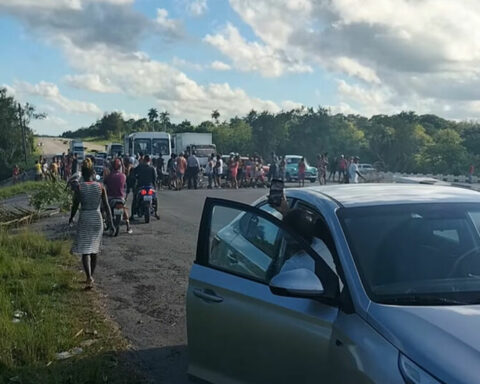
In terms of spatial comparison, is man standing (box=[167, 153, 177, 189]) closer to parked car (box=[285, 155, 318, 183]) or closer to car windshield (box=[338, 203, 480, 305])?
parked car (box=[285, 155, 318, 183])

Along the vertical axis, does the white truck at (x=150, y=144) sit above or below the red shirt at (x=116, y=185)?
above

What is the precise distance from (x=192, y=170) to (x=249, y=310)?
24.7m

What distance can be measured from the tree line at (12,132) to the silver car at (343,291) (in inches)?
2632

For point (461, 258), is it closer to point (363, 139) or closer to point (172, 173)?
point (172, 173)

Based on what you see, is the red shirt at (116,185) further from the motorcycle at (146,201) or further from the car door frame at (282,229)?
the car door frame at (282,229)

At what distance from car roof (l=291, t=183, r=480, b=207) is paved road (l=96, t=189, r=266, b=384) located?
208 centimetres

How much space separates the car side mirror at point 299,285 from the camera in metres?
3.14

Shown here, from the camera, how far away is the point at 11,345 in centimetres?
548

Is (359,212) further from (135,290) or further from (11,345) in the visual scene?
(135,290)

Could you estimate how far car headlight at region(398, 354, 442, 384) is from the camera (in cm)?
251

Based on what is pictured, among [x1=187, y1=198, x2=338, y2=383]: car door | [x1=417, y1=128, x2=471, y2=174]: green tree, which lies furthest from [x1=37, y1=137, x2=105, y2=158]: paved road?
[x1=187, y1=198, x2=338, y2=383]: car door

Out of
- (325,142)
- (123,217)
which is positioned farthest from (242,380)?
(325,142)

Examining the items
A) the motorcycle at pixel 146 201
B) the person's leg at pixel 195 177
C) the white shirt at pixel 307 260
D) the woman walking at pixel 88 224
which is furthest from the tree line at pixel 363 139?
the white shirt at pixel 307 260

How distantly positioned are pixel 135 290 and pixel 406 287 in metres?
5.56
